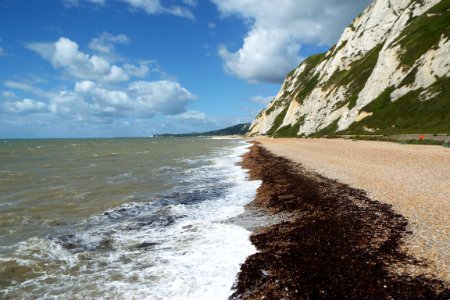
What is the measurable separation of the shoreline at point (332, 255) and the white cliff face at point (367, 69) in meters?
52.4

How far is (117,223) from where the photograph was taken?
15352 millimetres

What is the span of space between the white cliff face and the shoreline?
52442 mm

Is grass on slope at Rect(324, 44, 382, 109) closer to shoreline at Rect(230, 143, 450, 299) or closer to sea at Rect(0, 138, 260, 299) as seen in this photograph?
sea at Rect(0, 138, 260, 299)

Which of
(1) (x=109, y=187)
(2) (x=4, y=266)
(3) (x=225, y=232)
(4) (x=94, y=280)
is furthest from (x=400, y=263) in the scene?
(1) (x=109, y=187)

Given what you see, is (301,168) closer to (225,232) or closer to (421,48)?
(225,232)

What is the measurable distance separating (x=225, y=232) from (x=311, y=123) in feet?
308

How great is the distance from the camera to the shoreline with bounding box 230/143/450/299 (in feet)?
24.4

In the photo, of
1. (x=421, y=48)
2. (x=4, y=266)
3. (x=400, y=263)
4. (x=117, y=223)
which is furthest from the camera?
(x=421, y=48)

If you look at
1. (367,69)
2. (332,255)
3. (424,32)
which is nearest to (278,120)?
(367,69)

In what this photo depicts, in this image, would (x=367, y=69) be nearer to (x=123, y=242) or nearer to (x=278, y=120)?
(x=278, y=120)

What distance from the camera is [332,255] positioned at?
31.0ft

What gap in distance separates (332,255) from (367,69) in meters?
88.7

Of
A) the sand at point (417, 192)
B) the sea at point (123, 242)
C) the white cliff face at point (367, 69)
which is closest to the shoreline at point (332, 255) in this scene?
the sand at point (417, 192)

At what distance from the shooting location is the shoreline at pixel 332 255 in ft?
24.4
